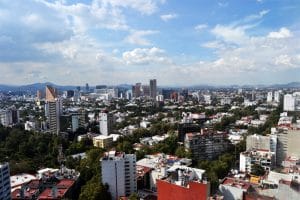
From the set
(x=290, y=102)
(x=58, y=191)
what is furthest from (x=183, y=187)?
(x=290, y=102)

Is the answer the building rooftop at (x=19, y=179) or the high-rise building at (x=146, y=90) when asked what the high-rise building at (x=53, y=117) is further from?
the high-rise building at (x=146, y=90)

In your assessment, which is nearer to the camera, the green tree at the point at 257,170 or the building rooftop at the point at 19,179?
the building rooftop at the point at 19,179

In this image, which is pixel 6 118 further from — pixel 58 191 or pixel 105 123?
pixel 58 191

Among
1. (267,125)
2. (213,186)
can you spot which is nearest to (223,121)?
(267,125)

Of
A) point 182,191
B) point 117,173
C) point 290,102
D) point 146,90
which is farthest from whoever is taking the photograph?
point 146,90

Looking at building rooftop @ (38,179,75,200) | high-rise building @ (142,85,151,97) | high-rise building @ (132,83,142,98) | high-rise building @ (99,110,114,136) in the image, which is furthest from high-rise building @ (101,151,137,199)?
high-rise building @ (132,83,142,98)

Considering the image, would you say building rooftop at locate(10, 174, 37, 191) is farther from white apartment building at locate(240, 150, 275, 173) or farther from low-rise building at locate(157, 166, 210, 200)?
white apartment building at locate(240, 150, 275, 173)

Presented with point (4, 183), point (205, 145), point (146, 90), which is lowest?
point (205, 145)

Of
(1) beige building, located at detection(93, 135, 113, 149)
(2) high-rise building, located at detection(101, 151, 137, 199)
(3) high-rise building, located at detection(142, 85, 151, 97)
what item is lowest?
(1) beige building, located at detection(93, 135, 113, 149)

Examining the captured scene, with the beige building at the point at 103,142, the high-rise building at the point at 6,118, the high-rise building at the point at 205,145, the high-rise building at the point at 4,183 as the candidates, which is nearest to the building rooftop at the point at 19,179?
the high-rise building at the point at 4,183
